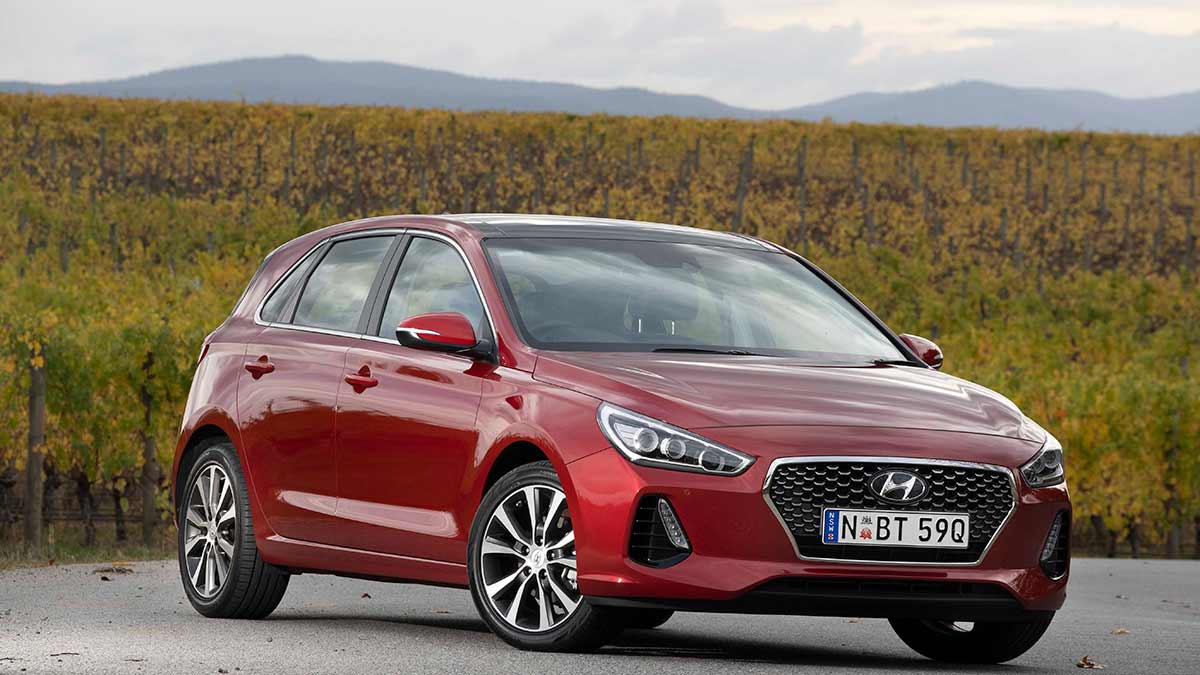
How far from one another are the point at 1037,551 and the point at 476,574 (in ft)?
6.76

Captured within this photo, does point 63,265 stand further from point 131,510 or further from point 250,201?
point 131,510

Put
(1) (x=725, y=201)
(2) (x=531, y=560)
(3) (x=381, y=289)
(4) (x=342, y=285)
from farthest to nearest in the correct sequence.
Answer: (1) (x=725, y=201) < (4) (x=342, y=285) < (3) (x=381, y=289) < (2) (x=531, y=560)

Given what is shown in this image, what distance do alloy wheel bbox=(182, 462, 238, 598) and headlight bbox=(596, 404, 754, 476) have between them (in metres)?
3.05

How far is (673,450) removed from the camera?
257 inches

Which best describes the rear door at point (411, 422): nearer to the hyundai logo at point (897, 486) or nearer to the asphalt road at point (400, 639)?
the asphalt road at point (400, 639)

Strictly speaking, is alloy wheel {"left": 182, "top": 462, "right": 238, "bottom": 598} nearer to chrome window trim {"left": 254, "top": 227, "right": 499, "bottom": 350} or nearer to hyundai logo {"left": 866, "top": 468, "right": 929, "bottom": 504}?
chrome window trim {"left": 254, "top": 227, "right": 499, "bottom": 350}

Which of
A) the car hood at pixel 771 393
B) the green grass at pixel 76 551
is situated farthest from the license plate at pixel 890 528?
the green grass at pixel 76 551

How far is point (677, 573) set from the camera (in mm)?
6594

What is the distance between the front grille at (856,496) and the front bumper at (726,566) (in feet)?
0.12

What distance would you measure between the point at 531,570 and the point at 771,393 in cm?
110

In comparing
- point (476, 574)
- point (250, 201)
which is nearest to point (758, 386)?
point (476, 574)

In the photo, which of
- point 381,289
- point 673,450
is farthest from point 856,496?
point 381,289

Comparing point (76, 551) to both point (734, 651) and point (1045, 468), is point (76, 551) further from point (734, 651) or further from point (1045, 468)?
point (1045, 468)

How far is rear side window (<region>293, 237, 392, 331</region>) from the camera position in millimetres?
8586
